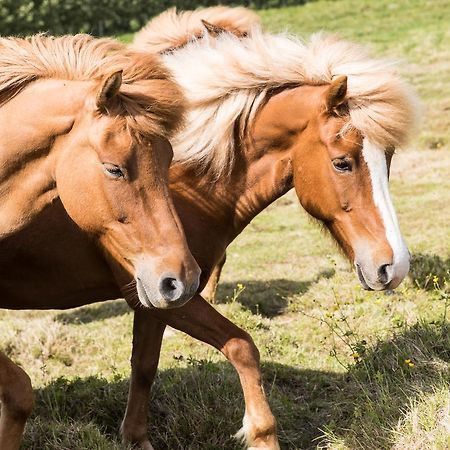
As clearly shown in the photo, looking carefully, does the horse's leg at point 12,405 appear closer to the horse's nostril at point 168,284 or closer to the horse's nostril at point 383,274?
the horse's nostril at point 168,284

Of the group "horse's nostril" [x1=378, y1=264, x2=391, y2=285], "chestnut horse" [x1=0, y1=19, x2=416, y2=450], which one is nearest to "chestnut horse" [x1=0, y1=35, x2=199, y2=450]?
"chestnut horse" [x1=0, y1=19, x2=416, y2=450]

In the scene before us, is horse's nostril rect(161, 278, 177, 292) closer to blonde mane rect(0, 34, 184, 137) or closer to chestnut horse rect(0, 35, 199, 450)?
chestnut horse rect(0, 35, 199, 450)

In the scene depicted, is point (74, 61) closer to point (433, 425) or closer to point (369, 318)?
point (433, 425)

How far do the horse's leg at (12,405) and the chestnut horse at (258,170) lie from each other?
0.40m

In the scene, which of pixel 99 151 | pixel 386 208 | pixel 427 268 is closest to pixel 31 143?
pixel 99 151

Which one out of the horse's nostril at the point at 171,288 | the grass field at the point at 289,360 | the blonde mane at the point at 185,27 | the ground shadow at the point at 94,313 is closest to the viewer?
the horse's nostril at the point at 171,288

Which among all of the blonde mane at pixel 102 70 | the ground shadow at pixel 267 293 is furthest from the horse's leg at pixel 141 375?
the ground shadow at pixel 267 293

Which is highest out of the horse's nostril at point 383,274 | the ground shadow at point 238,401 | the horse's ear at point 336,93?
the horse's ear at point 336,93

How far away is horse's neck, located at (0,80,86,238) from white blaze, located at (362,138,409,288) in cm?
145

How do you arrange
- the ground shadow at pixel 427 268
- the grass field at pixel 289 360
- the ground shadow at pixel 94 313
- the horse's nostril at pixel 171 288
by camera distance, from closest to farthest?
1. the horse's nostril at pixel 171 288
2. the grass field at pixel 289 360
3. the ground shadow at pixel 427 268
4. the ground shadow at pixel 94 313

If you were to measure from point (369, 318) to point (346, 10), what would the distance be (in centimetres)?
2471

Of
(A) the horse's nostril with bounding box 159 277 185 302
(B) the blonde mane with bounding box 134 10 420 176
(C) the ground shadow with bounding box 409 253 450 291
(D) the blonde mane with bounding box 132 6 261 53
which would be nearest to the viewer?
(A) the horse's nostril with bounding box 159 277 185 302

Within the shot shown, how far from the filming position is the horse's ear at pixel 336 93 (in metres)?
4.09

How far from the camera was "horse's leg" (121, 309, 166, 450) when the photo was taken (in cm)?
452
